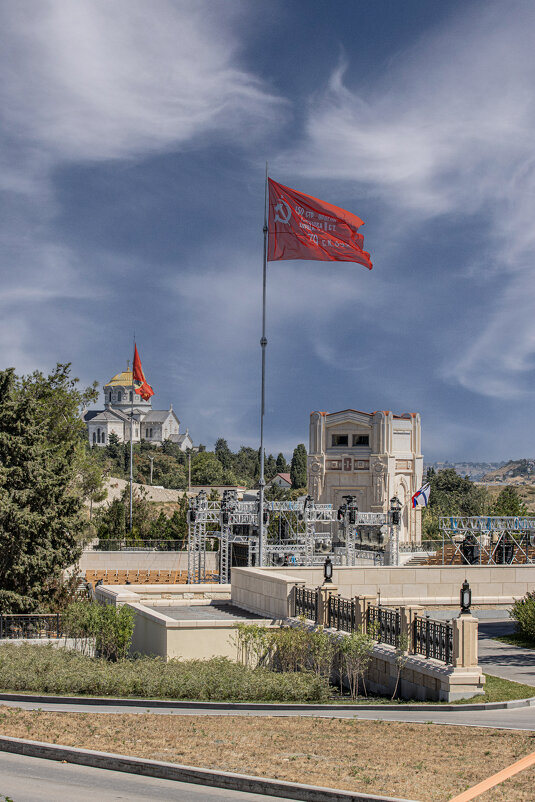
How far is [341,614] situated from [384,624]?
181 centimetres

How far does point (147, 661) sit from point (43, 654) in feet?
10.3

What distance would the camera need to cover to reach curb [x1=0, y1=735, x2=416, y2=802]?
9.88 m

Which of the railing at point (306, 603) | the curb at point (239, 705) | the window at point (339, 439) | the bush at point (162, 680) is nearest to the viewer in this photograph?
the curb at point (239, 705)

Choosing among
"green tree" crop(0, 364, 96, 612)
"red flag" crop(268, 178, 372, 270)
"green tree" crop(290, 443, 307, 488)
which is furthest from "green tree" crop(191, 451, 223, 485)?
"red flag" crop(268, 178, 372, 270)

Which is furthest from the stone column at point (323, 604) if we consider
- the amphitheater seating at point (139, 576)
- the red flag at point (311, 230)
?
the amphitheater seating at point (139, 576)

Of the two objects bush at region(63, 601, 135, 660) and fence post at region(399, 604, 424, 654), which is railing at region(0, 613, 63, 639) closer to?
bush at region(63, 601, 135, 660)

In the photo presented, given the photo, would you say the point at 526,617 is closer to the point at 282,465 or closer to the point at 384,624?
the point at 384,624

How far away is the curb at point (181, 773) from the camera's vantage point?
988 centimetres

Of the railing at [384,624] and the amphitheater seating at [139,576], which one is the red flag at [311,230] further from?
the amphitheater seating at [139,576]

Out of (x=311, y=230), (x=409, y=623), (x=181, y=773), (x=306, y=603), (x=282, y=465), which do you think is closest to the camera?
(x=181, y=773)

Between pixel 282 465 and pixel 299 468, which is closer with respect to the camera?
pixel 299 468

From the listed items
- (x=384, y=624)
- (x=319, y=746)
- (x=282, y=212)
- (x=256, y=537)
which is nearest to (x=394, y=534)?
(x=256, y=537)

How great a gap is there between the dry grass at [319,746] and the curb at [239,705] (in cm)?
97

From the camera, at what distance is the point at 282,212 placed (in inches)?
1152
